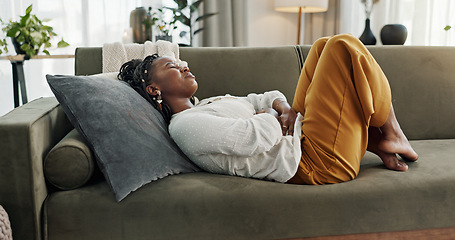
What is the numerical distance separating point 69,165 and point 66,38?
2215 millimetres

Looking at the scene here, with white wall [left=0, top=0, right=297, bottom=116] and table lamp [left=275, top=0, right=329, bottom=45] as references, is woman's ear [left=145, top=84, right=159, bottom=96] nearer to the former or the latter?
white wall [left=0, top=0, right=297, bottom=116]

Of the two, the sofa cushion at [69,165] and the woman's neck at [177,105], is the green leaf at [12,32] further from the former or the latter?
the sofa cushion at [69,165]

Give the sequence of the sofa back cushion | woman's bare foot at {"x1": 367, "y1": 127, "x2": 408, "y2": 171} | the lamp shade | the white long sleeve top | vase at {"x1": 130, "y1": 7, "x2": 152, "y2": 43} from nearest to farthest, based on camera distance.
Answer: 1. the white long sleeve top
2. woman's bare foot at {"x1": 367, "y1": 127, "x2": 408, "y2": 171}
3. the sofa back cushion
4. vase at {"x1": 130, "y1": 7, "x2": 152, "y2": 43}
5. the lamp shade

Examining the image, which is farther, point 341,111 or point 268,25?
point 268,25

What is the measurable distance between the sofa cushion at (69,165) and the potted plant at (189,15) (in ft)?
6.56

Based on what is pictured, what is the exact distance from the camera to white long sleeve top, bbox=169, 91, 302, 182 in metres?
1.29

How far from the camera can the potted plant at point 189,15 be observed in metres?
3.15

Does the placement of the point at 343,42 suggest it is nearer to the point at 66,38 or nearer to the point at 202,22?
the point at 202,22

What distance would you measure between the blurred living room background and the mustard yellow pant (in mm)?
1673

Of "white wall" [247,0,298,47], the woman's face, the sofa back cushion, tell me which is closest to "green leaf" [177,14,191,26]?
"white wall" [247,0,298,47]

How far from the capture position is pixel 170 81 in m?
1.56

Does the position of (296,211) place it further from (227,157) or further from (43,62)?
(43,62)

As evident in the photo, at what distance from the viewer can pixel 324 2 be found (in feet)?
11.0

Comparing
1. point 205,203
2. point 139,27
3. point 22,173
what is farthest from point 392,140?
point 139,27
